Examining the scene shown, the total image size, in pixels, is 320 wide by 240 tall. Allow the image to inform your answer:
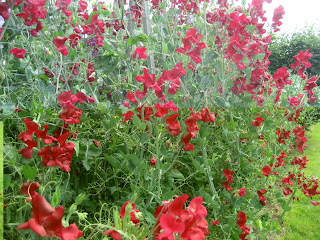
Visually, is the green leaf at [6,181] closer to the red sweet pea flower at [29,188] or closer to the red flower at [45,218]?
the red sweet pea flower at [29,188]

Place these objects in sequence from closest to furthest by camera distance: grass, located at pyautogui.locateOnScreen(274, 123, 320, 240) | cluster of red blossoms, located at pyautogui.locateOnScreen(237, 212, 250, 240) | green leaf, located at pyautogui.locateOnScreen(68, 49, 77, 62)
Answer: green leaf, located at pyautogui.locateOnScreen(68, 49, 77, 62), cluster of red blossoms, located at pyautogui.locateOnScreen(237, 212, 250, 240), grass, located at pyautogui.locateOnScreen(274, 123, 320, 240)

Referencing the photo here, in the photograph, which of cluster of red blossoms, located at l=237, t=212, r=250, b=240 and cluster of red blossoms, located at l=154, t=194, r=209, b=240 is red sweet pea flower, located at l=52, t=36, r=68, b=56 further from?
cluster of red blossoms, located at l=237, t=212, r=250, b=240

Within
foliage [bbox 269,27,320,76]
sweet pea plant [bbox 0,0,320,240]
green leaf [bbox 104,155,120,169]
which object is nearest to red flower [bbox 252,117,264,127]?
sweet pea plant [bbox 0,0,320,240]

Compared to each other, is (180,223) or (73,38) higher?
(73,38)

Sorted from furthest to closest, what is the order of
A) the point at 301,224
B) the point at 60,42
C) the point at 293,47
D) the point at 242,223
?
1. the point at 293,47
2. the point at 301,224
3. the point at 242,223
4. the point at 60,42

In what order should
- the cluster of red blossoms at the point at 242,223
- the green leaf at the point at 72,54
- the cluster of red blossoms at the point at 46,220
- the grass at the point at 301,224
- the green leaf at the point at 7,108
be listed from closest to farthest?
1. the cluster of red blossoms at the point at 46,220
2. the green leaf at the point at 7,108
3. the green leaf at the point at 72,54
4. the cluster of red blossoms at the point at 242,223
5. the grass at the point at 301,224

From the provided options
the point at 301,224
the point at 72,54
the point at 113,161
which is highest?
the point at 72,54

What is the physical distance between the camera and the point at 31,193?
777 mm

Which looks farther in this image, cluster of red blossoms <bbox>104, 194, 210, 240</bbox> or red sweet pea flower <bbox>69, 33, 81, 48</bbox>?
red sweet pea flower <bbox>69, 33, 81, 48</bbox>

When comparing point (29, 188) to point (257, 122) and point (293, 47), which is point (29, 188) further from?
point (293, 47)

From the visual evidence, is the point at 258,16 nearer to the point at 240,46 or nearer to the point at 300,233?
the point at 240,46

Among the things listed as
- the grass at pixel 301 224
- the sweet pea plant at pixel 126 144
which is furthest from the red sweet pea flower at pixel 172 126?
the grass at pixel 301 224

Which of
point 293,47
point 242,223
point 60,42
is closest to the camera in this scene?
point 60,42

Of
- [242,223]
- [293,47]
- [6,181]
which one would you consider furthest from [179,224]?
[293,47]
